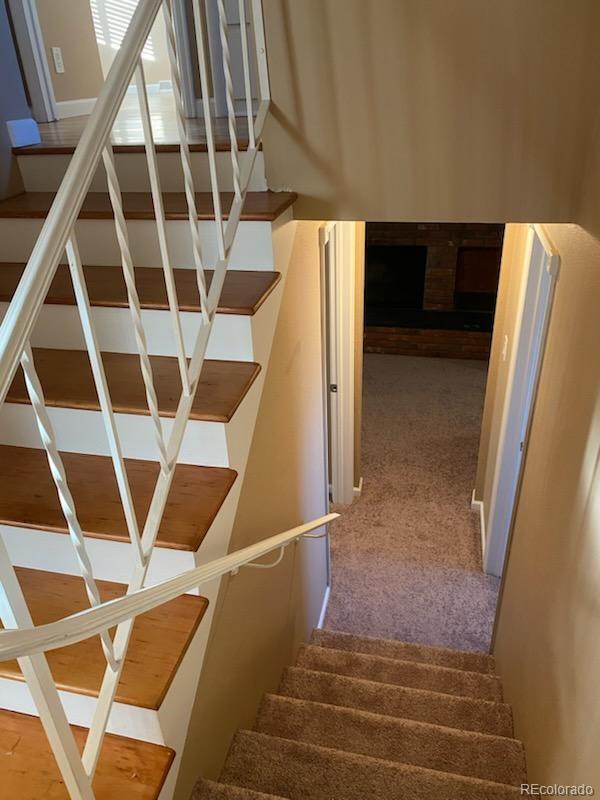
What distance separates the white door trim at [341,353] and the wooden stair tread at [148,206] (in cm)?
123

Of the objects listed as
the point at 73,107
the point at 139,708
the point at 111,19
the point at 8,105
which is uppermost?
the point at 111,19

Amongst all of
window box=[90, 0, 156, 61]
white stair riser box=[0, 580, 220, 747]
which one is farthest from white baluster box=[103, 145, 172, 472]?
window box=[90, 0, 156, 61]

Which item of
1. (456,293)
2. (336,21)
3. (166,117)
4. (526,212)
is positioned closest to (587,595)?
(526,212)

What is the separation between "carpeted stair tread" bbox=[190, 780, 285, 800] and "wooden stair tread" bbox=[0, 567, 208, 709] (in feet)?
1.55

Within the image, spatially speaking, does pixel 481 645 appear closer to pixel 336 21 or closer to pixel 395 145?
pixel 395 145

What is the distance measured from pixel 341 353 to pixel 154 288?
6.87ft

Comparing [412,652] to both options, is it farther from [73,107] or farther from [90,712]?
[73,107]

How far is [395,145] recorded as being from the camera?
6.46 feet

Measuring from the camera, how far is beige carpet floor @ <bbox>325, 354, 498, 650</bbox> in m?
3.45

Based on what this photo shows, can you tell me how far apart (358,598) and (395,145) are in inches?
103

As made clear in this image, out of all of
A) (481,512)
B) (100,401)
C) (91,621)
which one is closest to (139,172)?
(100,401)

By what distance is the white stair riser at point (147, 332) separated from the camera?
1.74 m

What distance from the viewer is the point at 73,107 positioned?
10.7 ft

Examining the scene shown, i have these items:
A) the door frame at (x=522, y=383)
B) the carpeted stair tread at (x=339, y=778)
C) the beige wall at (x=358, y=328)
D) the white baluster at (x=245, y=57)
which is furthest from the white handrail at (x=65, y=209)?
the beige wall at (x=358, y=328)
